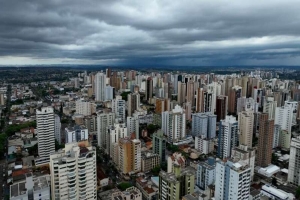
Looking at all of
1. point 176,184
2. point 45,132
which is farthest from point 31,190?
point 45,132

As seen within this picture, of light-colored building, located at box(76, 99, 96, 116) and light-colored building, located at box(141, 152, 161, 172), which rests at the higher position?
light-colored building, located at box(76, 99, 96, 116)

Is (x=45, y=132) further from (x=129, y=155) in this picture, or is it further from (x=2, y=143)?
(x=2, y=143)

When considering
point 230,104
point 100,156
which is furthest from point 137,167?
point 230,104

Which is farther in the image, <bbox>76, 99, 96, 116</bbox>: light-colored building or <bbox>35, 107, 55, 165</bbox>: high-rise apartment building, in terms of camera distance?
<bbox>76, 99, 96, 116</bbox>: light-colored building

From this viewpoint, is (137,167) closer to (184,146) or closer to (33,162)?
(184,146)

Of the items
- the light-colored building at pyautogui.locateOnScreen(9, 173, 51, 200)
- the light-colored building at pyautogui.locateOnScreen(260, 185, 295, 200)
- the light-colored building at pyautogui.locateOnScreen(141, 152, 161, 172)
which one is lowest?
the light-colored building at pyautogui.locateOnScreen(260, 185, 295, 200)

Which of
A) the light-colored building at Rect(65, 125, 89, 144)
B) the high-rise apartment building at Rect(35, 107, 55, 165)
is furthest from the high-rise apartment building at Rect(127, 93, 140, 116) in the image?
the high-rise apartment building at Rect(35, 107, 55, 165)

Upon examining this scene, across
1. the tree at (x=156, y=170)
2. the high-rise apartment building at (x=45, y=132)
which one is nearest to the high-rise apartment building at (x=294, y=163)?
the tree at (x=156, y=170)

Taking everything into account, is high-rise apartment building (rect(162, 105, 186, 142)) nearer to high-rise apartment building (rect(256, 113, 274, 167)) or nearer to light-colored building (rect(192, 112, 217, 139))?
light-colored building (rect(192, 112, 217, 139))
